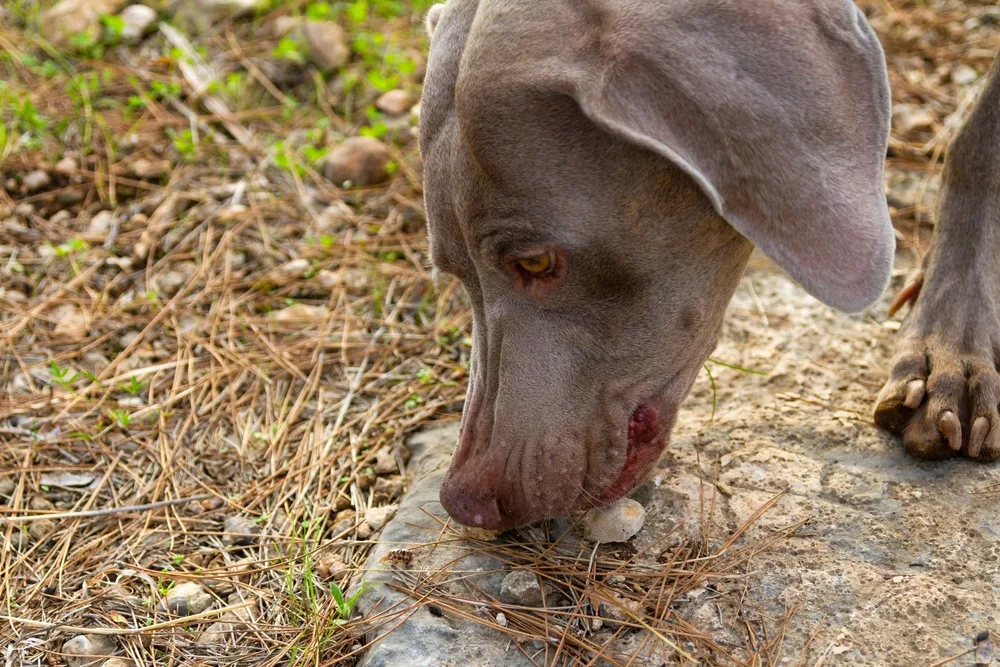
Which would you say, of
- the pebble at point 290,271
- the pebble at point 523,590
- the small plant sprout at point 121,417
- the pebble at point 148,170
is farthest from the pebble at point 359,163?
the pebble at point 523,590

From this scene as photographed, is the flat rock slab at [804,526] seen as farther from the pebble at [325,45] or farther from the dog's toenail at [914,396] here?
the pebble at [325,45]

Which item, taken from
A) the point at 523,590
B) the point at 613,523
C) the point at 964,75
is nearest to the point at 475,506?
the point at 523,590

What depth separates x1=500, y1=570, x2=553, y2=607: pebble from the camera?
2.50 m

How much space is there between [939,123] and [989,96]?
1.64 meters

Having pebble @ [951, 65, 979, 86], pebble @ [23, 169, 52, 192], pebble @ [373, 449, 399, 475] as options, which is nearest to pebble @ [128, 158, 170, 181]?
pebble @ [23, 169, 52, 192]

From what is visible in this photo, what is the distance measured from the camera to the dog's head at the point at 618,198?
2.19 meters

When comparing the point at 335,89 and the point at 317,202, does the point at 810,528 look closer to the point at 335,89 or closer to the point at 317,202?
the point at 317,202

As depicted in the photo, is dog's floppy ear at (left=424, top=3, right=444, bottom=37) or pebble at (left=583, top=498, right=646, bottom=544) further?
dog's floppy ear at (left=424, top=3, right=444, bottom=37)

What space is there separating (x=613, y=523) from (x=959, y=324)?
1328 millimetres

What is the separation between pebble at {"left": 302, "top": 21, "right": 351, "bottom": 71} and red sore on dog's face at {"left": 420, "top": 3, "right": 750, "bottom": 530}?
9.34 ft

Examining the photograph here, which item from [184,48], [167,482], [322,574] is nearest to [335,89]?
[184,48]

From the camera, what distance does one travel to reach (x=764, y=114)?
2.18 metres

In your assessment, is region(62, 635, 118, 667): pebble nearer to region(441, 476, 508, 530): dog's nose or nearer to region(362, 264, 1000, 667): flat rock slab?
region(362, 264, 1000, 667): flat rock slab

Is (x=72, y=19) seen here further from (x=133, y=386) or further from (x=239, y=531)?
(x=239, y=531)
